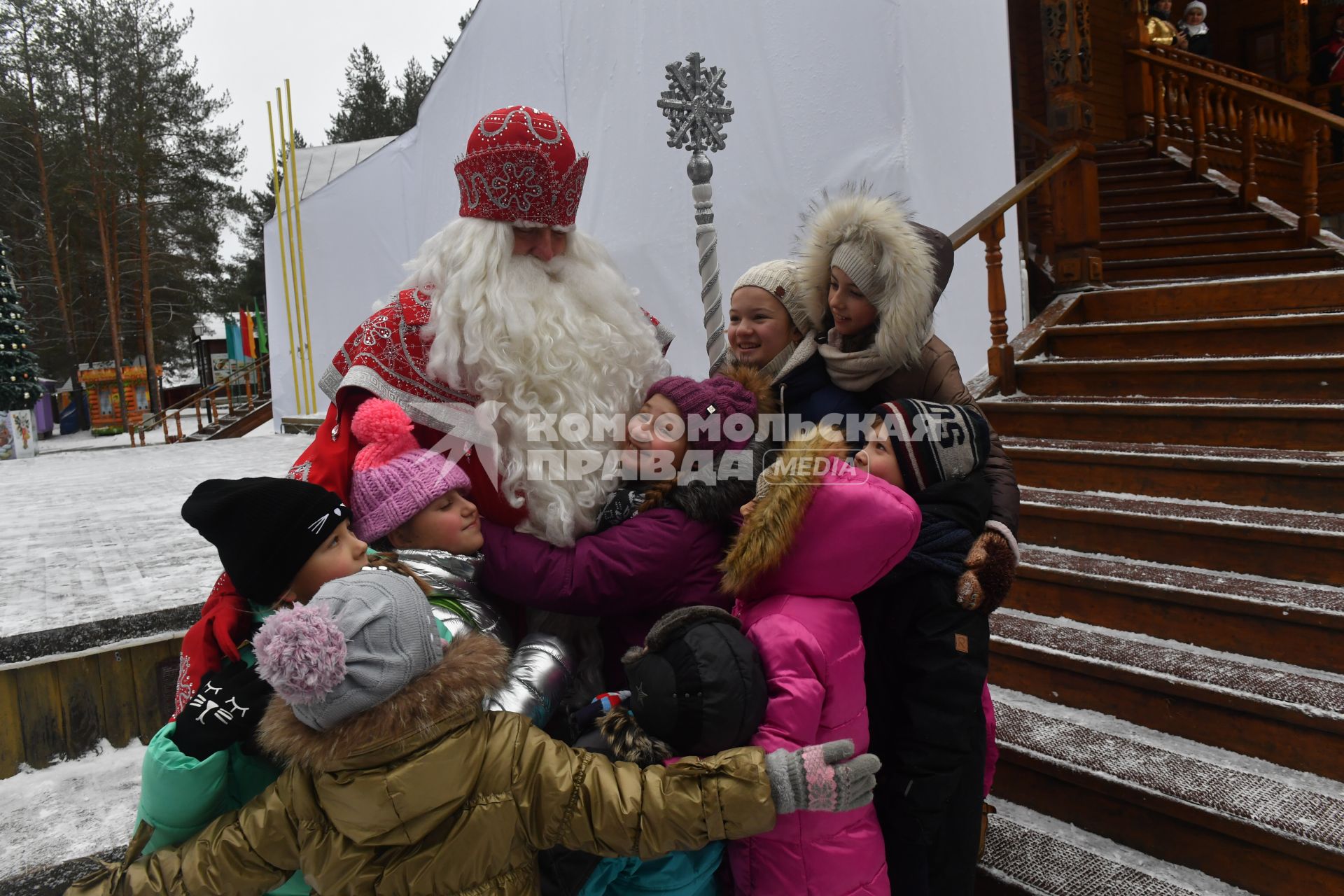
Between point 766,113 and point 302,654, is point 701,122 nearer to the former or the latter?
point 766,113

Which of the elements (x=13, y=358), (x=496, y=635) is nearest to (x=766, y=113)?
(x=496, y=635)

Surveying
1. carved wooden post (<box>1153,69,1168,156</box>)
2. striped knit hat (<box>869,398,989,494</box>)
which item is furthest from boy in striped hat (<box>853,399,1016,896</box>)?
carved wooden post (<box>1153,69,1168,156</box>)

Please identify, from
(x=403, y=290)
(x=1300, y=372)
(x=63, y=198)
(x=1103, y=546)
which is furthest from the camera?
(x=63, y=198)

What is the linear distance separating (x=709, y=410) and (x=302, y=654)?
0.83 metres

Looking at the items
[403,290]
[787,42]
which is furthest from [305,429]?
[403,290]

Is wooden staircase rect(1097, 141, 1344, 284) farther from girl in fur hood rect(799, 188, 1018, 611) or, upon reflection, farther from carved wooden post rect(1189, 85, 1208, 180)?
girl in fur hood rect(799, 188, 1018, 611)

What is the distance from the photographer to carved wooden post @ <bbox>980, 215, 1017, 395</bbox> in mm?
4293

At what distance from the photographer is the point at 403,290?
1.76 meters

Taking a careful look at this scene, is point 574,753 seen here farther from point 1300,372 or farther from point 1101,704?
point 1300,372

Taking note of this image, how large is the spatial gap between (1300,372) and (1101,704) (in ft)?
6.67

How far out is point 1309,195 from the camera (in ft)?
17.3

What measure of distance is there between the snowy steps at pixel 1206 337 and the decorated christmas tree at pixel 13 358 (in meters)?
12.3

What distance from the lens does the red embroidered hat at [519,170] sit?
171 centimetres

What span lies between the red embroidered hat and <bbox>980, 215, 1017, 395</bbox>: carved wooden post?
3.16 m
